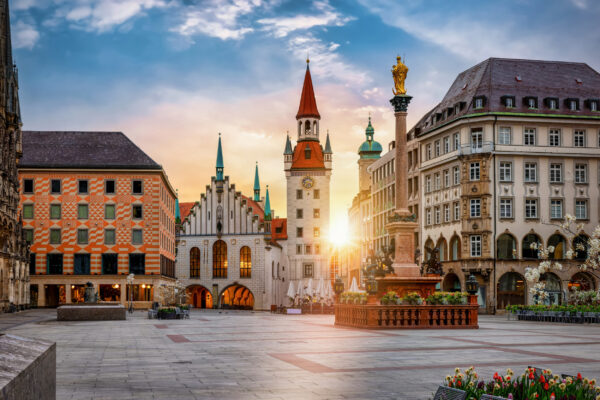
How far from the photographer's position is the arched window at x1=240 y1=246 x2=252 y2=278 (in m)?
103

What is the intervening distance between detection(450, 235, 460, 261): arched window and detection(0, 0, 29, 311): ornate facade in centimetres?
3744

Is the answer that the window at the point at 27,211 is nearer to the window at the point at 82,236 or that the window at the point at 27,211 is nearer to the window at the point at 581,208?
the window at the point at 82,236

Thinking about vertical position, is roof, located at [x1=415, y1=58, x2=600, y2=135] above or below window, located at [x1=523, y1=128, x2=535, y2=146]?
above

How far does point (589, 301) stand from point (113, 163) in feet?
151

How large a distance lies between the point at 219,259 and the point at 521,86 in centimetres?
4875

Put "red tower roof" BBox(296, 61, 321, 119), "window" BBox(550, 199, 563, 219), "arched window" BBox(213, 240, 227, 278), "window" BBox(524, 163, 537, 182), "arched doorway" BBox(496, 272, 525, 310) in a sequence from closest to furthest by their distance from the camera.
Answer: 1. "arched doorway" BBox(496, 272, 525, 310)
2. "window" BBox(550, 199, 563, 219)
3. "window" BBox(524, 163, 537, 182)
4. "arched window" BBox(213, 240, 227, 278)
5. "red tower roof" BBox(296, 61, 321, 119)

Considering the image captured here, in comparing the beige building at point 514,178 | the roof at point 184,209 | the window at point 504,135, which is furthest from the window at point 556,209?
the roof at point 184,209

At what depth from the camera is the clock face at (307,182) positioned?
109m

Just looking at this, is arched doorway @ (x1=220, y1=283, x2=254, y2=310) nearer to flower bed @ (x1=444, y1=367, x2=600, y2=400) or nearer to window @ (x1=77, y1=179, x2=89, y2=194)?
window @ (x1=77, y1=179, x2=89, y2=194)

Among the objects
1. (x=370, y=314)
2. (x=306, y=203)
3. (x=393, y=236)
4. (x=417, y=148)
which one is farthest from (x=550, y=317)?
(x=306, y=203)

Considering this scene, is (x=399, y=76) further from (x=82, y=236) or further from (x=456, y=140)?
(x=82, y=236)

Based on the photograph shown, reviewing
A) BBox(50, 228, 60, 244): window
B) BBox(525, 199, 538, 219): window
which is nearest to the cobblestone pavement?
BBox(525, 199, 538, 219): window

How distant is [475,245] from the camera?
68750 millimetres

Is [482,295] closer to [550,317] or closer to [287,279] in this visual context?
[550,317]
